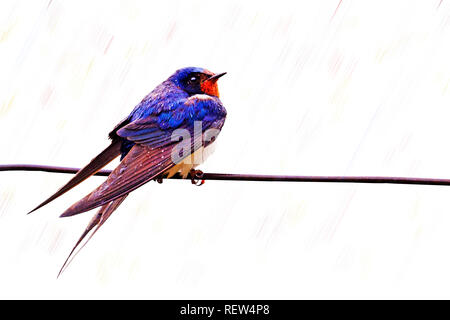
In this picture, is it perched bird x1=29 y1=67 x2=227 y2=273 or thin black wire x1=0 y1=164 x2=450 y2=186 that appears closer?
thin black wire x1=0 y1=164 x2=450 y2=186

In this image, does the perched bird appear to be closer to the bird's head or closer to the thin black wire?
the bird's head

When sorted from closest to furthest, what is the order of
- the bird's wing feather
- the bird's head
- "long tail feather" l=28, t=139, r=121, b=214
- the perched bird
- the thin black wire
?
the thin black wire, "long tail feather" l=28, t=139, r=121, b=214, the bird's wing feather, the perched bird, the bird's head

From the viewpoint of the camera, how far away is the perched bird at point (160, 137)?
345cm

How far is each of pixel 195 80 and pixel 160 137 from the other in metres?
0.78

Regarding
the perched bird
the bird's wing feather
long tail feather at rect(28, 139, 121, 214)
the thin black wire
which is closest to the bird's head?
the perched bird

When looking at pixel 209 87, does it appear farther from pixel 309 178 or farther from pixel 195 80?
pixel 309 178

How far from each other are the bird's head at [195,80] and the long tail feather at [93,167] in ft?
2.80

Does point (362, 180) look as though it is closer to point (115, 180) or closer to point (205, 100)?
point (115, 180)

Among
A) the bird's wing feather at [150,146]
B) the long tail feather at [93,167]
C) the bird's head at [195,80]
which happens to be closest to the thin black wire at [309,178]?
the long tail feather at [93,167]

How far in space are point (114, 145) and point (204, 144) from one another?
625 millimetres

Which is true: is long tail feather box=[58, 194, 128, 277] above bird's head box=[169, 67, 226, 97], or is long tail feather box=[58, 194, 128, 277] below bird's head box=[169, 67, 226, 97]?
below

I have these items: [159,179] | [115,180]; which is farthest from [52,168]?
[159,179]

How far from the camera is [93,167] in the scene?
11.2 feet

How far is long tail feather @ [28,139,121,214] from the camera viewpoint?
3.11 meters
